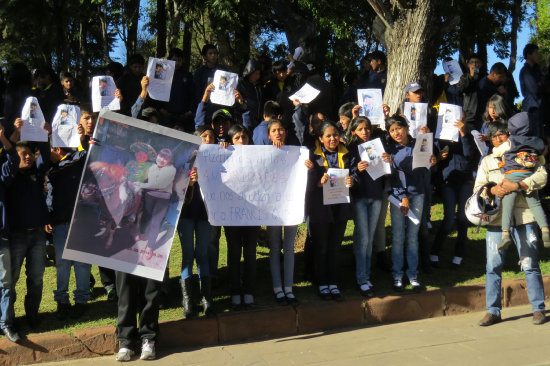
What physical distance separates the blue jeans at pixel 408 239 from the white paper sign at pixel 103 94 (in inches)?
137

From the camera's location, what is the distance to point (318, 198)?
6.98m

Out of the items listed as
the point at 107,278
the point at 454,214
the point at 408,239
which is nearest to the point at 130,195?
the point at 107,278

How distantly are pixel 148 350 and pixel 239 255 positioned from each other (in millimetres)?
1465

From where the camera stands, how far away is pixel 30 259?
6273 millimetres

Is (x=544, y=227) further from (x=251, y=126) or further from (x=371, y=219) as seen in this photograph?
(x=251, y=126)

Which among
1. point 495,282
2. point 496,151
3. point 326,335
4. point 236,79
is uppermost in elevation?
point 236,79

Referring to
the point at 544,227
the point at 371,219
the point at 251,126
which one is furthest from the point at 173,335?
the point at 544,227

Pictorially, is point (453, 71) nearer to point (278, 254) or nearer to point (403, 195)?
point (403, 195)

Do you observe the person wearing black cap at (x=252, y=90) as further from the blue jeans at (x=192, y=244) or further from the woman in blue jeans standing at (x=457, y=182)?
the woman in blue jeans standing at (x=457, y=182)

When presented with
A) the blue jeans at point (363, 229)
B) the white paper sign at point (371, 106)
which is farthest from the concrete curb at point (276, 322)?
the white paper sign at point (371, 106)

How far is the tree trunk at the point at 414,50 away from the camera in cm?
938

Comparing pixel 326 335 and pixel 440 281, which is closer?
pixel 326 335

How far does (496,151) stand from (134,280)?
3982 millimetres

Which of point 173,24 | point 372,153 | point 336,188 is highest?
point 173,24
